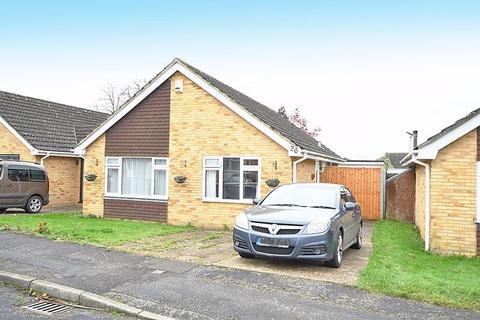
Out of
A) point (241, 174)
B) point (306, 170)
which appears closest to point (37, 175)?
point (241, 174)

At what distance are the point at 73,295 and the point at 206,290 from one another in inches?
72.7

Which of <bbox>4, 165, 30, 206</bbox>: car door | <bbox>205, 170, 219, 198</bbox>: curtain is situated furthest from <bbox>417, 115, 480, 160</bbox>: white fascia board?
<bbox>4, 165, 30, 206</bbox>: car door

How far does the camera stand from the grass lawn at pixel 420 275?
19.9 ft

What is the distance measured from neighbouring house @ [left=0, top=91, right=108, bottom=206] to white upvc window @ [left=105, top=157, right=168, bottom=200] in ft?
9.71

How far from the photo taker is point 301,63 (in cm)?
1698

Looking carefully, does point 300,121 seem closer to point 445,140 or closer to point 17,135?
point 17,135

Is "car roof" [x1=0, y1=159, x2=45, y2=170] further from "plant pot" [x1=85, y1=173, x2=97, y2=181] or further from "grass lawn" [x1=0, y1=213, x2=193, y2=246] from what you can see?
"plant pot" [x1=85, y1=173, x2=97, y2=181]

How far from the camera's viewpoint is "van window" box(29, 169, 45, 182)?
16.3 metres

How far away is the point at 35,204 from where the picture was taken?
1644 centimetres

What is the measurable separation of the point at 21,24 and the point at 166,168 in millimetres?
8023

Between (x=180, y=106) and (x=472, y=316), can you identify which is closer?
(x=472, y=316)

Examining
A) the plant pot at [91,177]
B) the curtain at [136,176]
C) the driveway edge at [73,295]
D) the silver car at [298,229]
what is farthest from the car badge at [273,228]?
the plant pot at [91,177]

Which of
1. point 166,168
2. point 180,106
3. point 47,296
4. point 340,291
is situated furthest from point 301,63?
point 47,296

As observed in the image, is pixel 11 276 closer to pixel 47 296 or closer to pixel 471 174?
pixel 47 296
